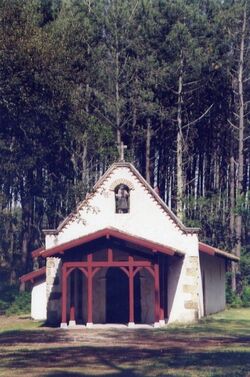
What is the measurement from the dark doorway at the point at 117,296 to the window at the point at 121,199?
9.61 feet

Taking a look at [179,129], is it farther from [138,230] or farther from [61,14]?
[138,230]

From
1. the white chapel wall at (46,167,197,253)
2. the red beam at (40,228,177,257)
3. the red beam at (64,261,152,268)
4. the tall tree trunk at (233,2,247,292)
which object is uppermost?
the tall tree trunk at (233,2,247,292)

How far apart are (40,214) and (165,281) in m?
28.5

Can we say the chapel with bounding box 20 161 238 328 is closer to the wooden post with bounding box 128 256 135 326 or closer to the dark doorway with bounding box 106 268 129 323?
the dark doorway with bounding box 106 268 129 323

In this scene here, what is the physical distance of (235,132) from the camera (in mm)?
61656

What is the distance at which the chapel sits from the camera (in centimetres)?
3469

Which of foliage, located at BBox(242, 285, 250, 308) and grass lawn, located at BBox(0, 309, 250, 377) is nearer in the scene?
grass lawn, located at BBox(0, 309, 250, 377)

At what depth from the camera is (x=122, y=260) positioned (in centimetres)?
3572

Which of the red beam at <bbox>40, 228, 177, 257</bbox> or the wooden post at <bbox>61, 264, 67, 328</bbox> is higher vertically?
the red beam at <bbox>40, 228, 177, 257</bbox>

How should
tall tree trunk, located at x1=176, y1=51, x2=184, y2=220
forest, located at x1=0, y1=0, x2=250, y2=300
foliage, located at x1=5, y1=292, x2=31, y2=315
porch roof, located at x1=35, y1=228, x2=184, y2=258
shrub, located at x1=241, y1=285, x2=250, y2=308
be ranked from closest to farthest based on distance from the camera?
porch roof, located at x1=35, y1=228, x2=184, y2=258 → foliage, located at x1=5, y1=292, x2=31, y2=315 → shrub, located at x1=241, y1=285, x2=250, y2=308 → forest, located at x1=0, y1=0, x2=250, y2=300 → tall tree trunk, located at x1=176, y1=51, x2=184, y2=220

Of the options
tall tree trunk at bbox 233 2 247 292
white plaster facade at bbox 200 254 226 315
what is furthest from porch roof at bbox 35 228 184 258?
tall tree trunk at bbox 233 2 247 292

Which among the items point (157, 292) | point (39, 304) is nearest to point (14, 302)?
point (39, 304)

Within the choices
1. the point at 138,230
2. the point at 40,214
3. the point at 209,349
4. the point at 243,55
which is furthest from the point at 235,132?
the point at 209,349

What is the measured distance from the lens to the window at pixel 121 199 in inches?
1459
